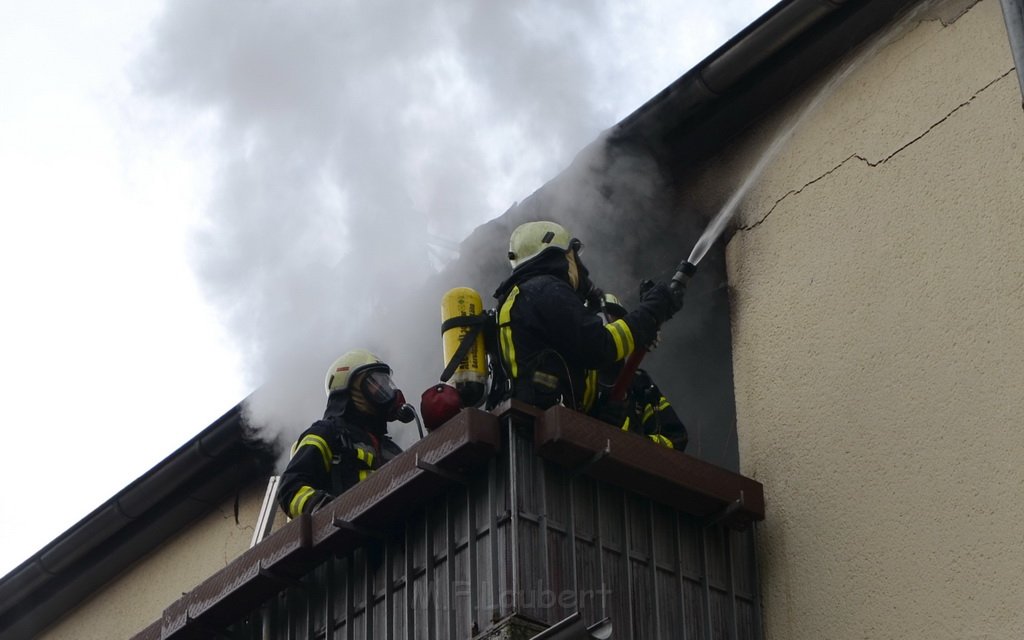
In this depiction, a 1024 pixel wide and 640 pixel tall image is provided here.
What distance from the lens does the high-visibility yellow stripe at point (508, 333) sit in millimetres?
7922

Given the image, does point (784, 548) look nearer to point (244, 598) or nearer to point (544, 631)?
point (544, 631)

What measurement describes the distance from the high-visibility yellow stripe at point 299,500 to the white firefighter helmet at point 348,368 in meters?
0.79

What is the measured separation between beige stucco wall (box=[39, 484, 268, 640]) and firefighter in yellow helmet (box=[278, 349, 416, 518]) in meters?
2.11

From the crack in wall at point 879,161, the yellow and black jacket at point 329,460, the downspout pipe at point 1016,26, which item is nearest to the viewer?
the downspout pipe at point 1016,26

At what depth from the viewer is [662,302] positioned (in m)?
7.96

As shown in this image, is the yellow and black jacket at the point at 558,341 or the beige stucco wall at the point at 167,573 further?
the beige stucco wall at the point at 167,573

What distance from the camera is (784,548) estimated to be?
7.66m

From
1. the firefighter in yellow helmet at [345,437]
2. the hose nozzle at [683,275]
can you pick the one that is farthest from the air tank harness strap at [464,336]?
the firefighter in yellow helmet at [345,437]

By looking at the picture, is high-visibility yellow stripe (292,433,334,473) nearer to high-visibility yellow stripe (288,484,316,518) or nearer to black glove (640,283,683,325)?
high-visibility yellow stripe (288,484,316,518)

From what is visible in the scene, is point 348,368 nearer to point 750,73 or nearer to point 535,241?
point 535,241

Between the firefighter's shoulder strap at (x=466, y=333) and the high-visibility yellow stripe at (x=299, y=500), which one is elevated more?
the firefighter's shoulder strap at (x=466, y=333)

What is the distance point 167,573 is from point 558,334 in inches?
193

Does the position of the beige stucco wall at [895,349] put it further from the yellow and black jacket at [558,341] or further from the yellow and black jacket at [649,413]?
the yellow and black jacket at [558,341]

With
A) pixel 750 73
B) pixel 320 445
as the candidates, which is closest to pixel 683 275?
pixel 750 73
